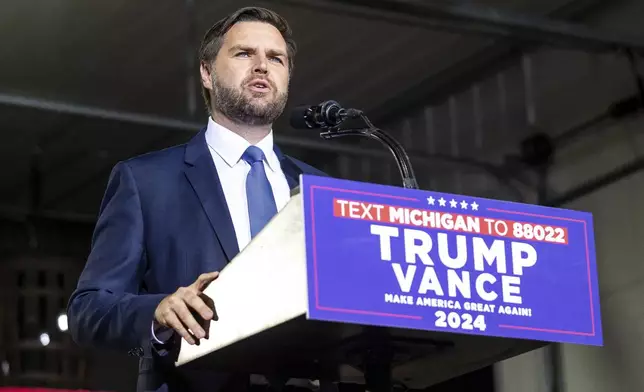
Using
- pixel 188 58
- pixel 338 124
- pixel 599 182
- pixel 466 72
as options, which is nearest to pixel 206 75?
pixel 338 124

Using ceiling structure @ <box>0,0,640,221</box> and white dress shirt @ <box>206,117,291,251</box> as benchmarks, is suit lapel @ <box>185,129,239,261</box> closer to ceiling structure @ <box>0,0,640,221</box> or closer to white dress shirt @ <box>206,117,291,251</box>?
white dress shirt @ <box>206,117,291,251</box>

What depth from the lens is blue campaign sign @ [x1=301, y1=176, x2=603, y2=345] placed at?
1.28 metres

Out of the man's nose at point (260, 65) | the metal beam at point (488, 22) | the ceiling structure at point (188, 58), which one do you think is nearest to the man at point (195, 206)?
the man's nose at point (260, 65)

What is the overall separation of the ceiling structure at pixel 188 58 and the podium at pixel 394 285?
3809 millimetres

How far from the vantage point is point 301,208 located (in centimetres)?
128

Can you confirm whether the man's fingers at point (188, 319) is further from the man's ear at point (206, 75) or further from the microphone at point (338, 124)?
the man's ear at point (206, 75)

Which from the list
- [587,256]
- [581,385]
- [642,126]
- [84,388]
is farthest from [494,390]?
[587,256]

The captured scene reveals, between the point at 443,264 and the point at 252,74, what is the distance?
1.75 feet

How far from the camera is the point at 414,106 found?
715 centimetres

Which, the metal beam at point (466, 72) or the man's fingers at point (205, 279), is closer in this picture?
the man's fingers at point (205, 279)

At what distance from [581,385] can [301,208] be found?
534cm

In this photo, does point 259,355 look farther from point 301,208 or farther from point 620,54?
point 620,54

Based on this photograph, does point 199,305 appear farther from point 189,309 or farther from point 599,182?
point 599,182

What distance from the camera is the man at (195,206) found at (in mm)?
1576
